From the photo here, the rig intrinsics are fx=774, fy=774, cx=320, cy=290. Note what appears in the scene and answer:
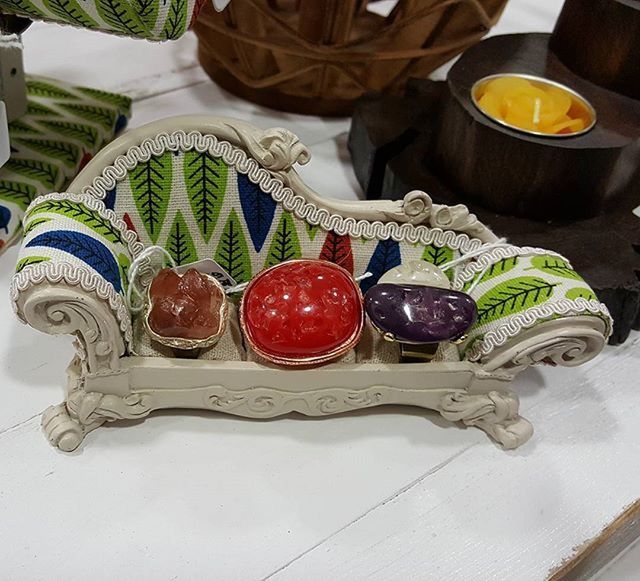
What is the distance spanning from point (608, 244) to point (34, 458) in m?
0.50

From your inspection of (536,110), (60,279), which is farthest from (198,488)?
(536,110)

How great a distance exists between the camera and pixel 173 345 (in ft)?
1.75

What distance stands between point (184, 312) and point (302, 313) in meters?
0.08

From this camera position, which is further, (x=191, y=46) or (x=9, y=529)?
(x=191, y=46)

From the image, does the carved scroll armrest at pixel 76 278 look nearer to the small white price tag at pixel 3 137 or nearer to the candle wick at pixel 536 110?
the small white price tag at pixel 3 137

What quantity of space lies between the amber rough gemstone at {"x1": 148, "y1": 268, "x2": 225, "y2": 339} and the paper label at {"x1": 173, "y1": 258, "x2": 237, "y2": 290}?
4cm

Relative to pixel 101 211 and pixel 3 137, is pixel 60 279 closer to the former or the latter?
pixel 101 211

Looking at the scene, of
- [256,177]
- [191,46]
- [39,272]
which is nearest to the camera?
[39,272]

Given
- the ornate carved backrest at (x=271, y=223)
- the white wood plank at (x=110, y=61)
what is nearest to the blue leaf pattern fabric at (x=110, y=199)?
the ornate carved backrest at (x=271, y=223)

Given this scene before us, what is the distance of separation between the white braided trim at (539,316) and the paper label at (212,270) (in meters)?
0.21

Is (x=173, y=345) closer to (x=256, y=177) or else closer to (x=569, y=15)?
(x=256, y=177)

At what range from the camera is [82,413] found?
0.53 metres

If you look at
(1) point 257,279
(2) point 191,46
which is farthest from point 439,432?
(2) point 191,46

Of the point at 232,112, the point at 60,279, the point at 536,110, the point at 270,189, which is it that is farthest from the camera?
the point at 232,112
